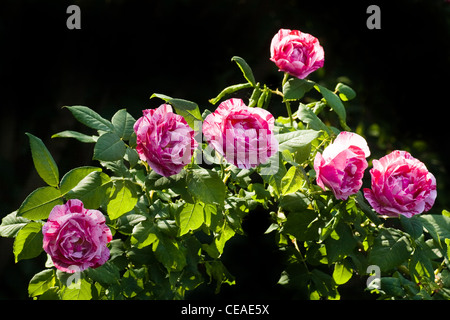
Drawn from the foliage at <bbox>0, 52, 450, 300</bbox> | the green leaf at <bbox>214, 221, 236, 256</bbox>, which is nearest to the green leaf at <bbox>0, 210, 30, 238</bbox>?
the foliage at <bbox>0, 52, 450, 300</bbox>

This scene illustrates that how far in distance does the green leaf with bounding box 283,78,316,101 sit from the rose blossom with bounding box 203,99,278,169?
15 cm

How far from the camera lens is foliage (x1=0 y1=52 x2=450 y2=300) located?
0.87m

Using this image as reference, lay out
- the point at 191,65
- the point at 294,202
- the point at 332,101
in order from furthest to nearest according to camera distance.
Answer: the point at 191,65 → the point at 332,101 → the point at 294,202

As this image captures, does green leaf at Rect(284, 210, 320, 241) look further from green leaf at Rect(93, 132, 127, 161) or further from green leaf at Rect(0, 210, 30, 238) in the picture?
green leaf at Rect(0, 210, 30, 238)

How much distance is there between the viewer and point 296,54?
41.0 inches

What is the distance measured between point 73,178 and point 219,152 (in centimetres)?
22

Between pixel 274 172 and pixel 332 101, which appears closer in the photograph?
pixel 274 172

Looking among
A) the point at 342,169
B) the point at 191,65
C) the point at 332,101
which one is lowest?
the point at 342,169

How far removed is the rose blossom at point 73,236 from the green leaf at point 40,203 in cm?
3

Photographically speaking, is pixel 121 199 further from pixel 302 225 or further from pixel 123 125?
pixel 302 225

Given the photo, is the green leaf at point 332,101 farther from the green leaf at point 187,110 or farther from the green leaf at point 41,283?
the green leaf at point 41,283

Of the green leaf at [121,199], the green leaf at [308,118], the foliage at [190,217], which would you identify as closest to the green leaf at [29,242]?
the foliage at [190,217]

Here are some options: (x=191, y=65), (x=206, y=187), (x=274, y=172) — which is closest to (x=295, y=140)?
(x=274, y=172)

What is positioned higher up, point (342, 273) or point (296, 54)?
point (296, 54)
